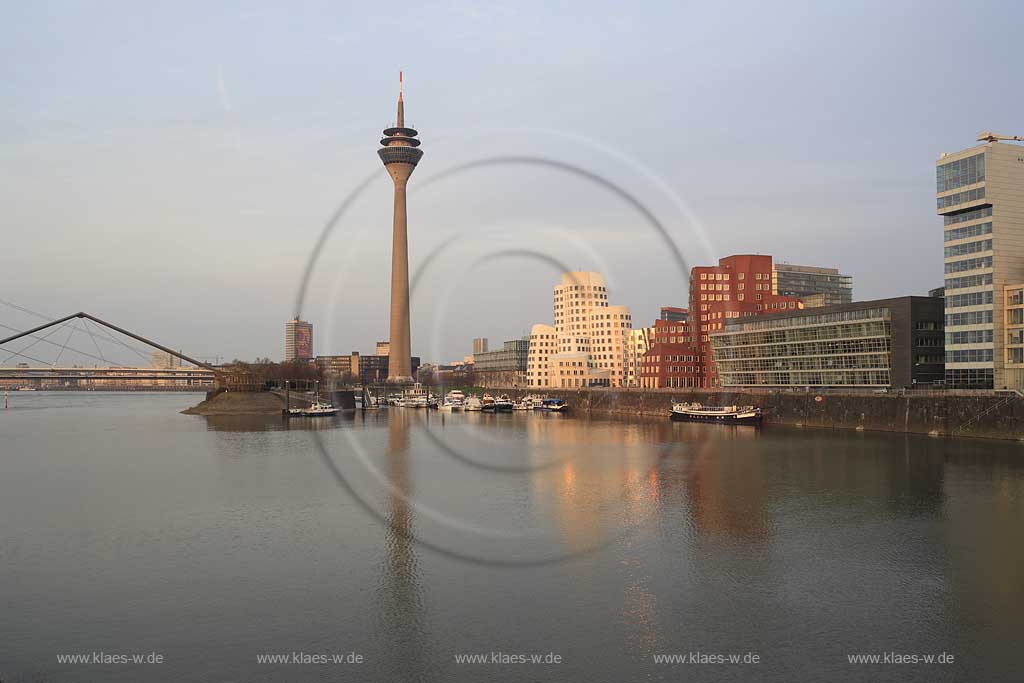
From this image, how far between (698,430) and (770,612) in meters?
81.3

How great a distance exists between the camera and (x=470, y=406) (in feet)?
548

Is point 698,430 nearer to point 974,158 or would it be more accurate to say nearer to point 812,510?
point 974,158

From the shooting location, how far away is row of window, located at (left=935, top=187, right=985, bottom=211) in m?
90.2

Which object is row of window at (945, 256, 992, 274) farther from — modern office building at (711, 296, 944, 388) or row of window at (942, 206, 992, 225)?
modern office building at (711, 296, 944, 388)

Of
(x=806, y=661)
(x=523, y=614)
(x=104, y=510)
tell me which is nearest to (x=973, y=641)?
(x=806, y=661)

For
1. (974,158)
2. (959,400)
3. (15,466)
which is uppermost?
(974,158)

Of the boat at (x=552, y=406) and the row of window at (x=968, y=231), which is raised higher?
the row of window at (x=968, y=231)

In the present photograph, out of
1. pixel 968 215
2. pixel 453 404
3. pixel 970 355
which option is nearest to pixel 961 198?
pixel 968 215

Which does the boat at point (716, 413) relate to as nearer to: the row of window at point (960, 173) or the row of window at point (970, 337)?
the row of window at point (970, 337)

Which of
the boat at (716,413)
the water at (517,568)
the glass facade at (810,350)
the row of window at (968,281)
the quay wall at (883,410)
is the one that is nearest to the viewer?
the water at (517,568)

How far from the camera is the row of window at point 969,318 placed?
89.9 meters

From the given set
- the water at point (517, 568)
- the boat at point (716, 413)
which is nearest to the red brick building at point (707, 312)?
the boat at point (716, 413)

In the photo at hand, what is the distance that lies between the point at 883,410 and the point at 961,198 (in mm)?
27173

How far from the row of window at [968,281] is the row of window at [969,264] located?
0.98 meters
